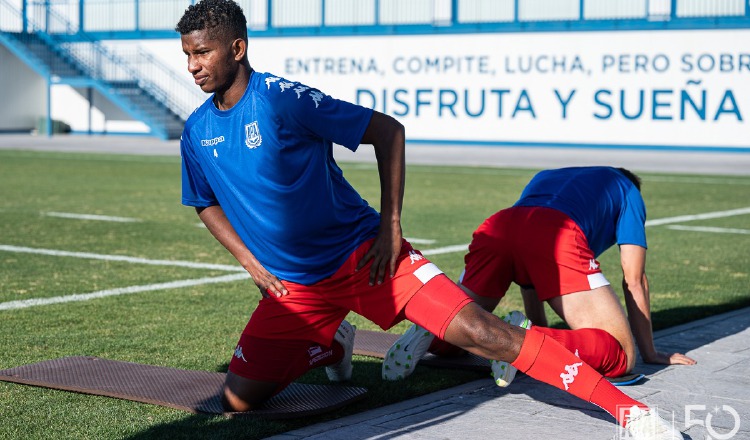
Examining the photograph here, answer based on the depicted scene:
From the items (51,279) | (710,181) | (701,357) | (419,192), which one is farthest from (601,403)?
(710,181)

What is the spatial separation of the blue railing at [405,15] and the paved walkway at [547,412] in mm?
26550

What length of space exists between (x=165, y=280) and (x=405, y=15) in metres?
28.6

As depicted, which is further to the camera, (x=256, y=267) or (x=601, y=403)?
(x=256, y=267)

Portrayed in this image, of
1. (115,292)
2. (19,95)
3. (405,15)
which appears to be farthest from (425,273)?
(19,95)

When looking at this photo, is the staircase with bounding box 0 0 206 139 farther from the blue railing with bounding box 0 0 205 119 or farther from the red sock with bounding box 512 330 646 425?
the red sock with bounding box 512 330 646 425

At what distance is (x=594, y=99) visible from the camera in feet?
105

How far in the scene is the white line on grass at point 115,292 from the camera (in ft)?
25.0

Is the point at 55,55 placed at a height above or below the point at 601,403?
above

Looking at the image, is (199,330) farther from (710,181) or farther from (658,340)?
(710,181)

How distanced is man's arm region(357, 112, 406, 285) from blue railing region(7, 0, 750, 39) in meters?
27.9

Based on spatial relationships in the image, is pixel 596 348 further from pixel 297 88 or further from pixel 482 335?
pixel 297 88

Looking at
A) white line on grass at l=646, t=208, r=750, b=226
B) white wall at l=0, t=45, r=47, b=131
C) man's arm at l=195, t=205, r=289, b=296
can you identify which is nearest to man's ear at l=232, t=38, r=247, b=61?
man's arm at l=195, t=205, r=289, b=296

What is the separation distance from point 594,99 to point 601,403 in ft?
93.6

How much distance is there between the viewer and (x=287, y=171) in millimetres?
4469
